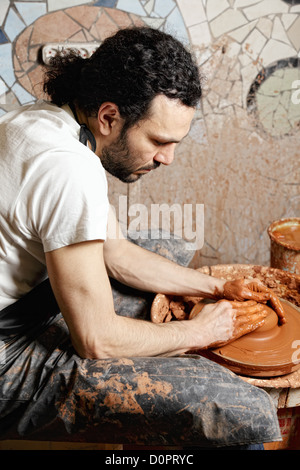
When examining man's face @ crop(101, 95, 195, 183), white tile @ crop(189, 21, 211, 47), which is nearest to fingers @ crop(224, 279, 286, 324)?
man's face @ crop(101, 95, 195, 183)

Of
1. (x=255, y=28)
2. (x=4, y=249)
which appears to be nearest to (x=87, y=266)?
(x=4, y=249)

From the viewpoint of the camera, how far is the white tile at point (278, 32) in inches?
113

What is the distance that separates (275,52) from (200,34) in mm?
522

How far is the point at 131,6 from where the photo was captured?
2717 millimetres

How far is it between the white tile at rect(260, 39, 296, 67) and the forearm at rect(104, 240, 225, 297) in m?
1.71

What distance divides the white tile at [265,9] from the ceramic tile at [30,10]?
4.18 ft

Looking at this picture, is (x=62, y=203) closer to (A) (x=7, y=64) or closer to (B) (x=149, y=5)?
(A) (x=7, y=64)

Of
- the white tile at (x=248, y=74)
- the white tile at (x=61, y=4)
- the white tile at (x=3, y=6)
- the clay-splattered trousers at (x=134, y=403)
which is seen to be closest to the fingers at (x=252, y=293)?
the clay-splattered trousers at (x=134, y=403)

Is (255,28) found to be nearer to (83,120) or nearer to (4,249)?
(83,120)

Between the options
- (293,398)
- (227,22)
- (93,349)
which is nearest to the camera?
(93,349)

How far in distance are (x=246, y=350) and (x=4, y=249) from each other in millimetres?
948

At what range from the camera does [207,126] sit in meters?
3.01

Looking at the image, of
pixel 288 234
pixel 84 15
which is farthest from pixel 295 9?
pixel 288 234

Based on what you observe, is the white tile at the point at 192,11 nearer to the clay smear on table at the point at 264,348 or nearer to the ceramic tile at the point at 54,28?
the ceramic tile at the point at 54,28
